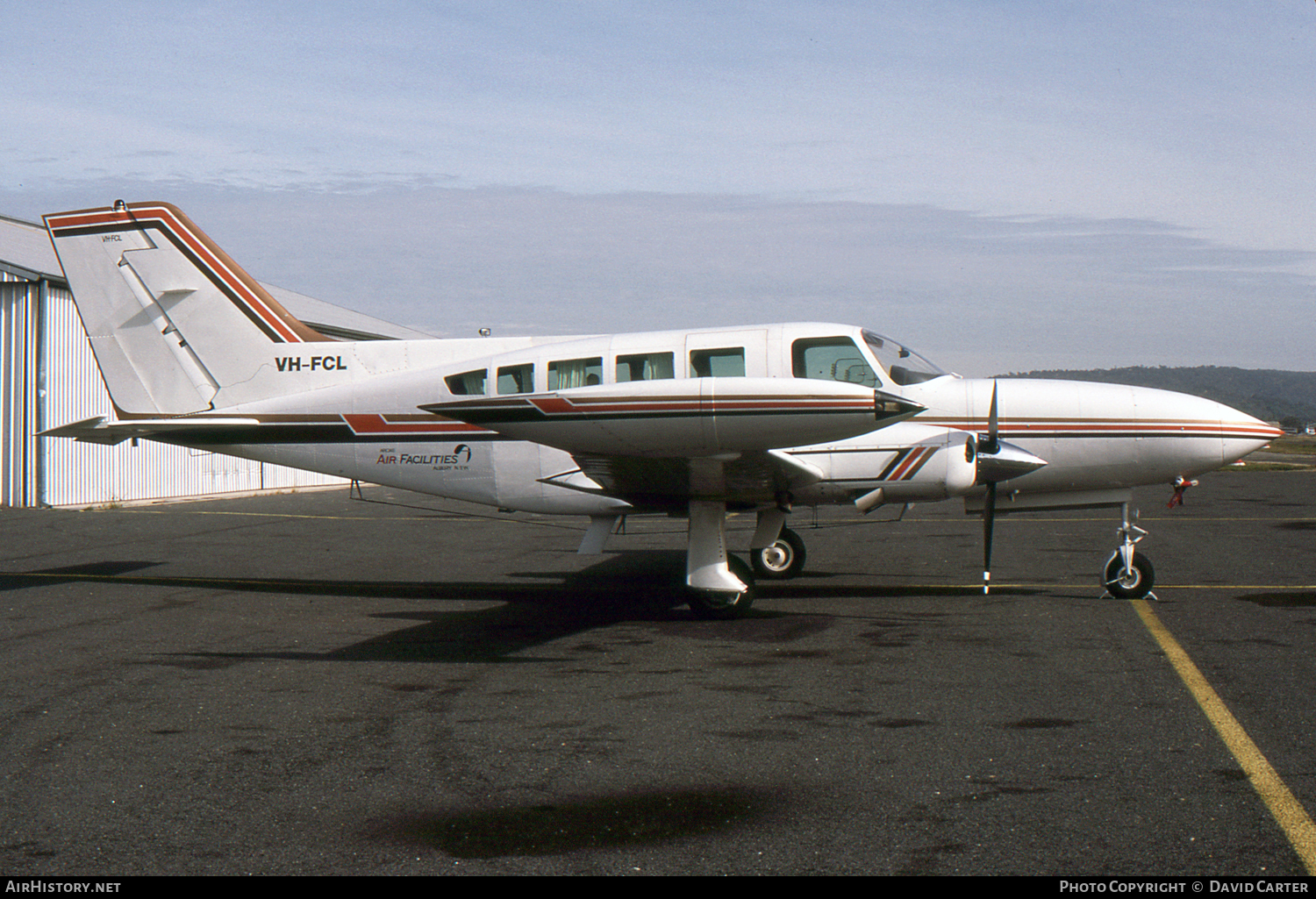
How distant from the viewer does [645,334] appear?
10320mm

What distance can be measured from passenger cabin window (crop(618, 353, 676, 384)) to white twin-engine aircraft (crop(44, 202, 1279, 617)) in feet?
0.06

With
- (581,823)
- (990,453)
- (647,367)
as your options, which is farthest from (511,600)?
(581,823)

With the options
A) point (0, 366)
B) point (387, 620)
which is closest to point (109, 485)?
point (0, 366)

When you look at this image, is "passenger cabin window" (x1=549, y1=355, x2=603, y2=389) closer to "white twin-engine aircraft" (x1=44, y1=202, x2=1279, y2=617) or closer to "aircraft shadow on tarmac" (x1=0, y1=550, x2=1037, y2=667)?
"white twin-engine aircraft" (x1=44, y1=202, x2=1279, y2=617)

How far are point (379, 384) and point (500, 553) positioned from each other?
4.63 metres

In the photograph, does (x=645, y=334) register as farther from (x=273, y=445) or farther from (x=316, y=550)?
(x=316, y=550)

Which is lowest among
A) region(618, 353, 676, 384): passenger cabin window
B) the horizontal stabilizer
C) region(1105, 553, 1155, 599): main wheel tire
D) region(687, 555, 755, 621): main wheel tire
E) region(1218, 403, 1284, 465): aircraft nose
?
region(687, 555, 755, 621): main wheel tire

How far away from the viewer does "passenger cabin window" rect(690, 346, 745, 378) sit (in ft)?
32.9

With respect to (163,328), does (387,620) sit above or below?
below

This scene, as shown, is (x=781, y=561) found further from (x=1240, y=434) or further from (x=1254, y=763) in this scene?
(x=1254, y=763)

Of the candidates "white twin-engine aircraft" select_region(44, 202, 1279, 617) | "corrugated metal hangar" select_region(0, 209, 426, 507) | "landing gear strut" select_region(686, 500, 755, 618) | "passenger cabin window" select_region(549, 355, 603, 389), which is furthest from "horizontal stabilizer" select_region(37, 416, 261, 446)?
"corrugated metal hangar" select_region(0, 209, 426, 507)

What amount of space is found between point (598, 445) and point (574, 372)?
250 cm

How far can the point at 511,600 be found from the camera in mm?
11203
